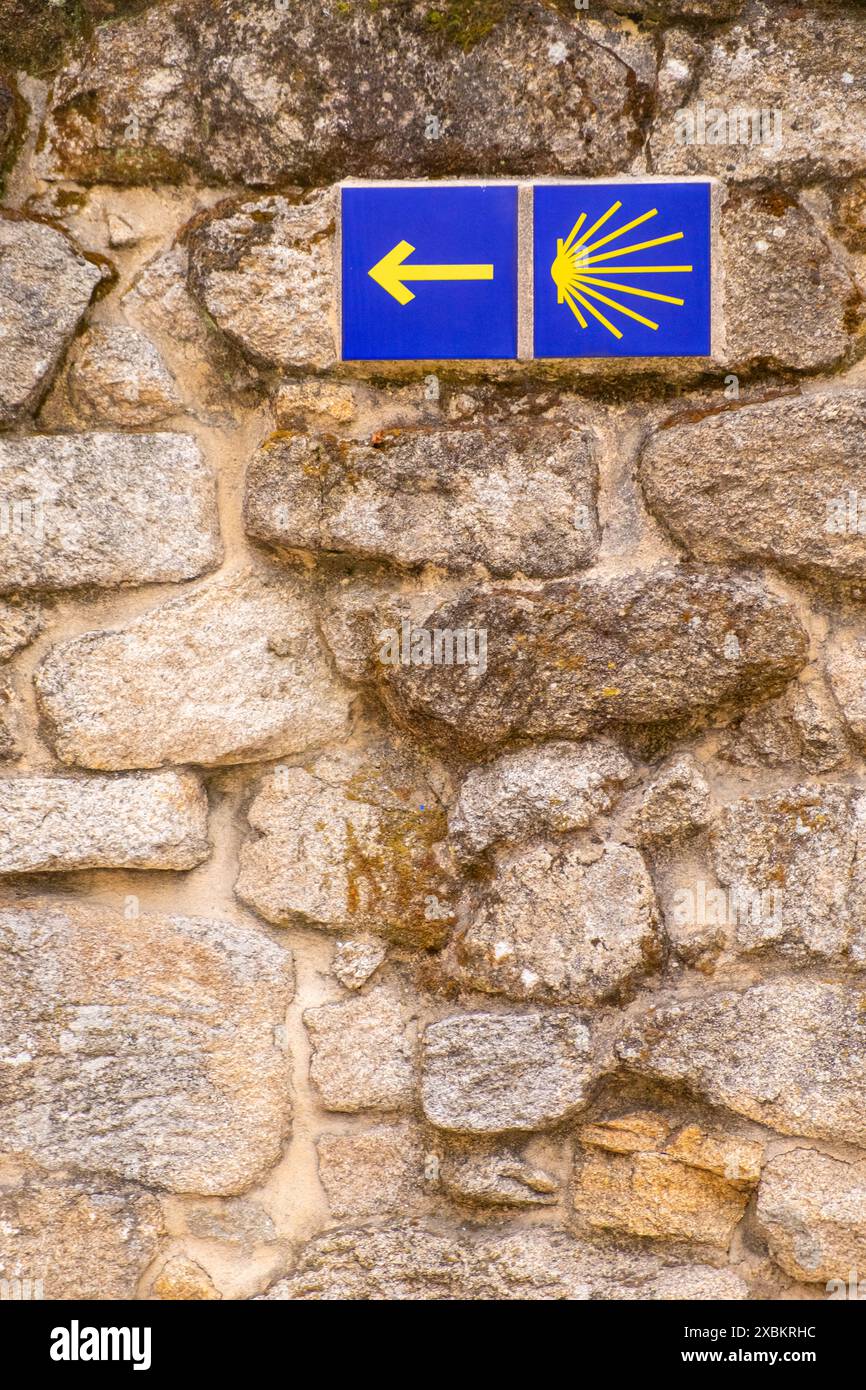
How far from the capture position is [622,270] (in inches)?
71.6

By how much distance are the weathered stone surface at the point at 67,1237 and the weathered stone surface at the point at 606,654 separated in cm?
91

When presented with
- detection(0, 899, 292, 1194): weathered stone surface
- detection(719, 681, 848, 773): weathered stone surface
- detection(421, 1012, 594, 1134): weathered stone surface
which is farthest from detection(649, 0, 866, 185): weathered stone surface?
detection(0, 899, 292, 1194): weathered stone surface

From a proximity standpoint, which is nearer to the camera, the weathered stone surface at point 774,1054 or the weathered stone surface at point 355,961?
the weathered stone surface at point 774,1054

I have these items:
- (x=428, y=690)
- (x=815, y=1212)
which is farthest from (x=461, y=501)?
(x=815, y=1212)

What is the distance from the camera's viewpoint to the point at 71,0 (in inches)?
71.9

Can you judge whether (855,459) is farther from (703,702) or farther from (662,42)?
(662,42)

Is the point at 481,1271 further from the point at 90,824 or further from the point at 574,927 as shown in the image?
the point at 90,824

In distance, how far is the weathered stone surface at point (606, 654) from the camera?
1771mm

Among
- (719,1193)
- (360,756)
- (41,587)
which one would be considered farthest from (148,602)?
(719,1193)

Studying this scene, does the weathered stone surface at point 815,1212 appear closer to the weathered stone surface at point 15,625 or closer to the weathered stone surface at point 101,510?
the weathered stone surface at point 101,510

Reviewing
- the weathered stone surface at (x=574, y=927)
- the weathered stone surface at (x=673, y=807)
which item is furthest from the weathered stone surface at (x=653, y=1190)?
the weathered stone surface at (x=673, y=807)

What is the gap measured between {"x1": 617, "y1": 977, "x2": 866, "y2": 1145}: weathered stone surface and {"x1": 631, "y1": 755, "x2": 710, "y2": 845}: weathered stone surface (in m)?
0.26

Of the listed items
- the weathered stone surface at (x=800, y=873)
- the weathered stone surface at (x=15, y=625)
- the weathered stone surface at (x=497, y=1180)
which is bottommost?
the weathered stone surface at (x=497, y=1180)

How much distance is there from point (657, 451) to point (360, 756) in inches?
26.4
